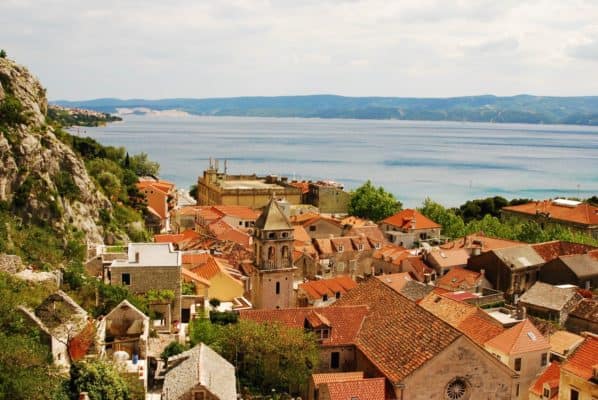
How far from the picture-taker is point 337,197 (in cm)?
9800

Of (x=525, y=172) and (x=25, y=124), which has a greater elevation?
(x=25, y=124)

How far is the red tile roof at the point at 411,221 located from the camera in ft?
241

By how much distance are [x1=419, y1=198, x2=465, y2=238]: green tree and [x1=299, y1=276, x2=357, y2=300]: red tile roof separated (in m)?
32.7

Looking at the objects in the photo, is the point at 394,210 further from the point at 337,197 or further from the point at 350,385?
the point at 350,385

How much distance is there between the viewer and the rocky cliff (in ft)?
124

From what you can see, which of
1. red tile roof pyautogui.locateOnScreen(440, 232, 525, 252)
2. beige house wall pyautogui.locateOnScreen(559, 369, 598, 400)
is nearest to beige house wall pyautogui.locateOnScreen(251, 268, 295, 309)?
beige house wall pyautogui.locateOnScreen(559, 369, 598, 400)

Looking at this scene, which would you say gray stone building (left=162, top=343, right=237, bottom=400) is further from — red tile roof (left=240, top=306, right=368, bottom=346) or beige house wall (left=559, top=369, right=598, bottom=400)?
beige house wall (left=559, top=369, right=598, bottom=400)

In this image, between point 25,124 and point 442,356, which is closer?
point 442,356

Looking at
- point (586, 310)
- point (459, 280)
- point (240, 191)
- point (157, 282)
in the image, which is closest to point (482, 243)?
point (459, 280)

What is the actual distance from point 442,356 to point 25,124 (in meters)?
30.5

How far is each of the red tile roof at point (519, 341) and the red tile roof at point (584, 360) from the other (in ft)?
20.1

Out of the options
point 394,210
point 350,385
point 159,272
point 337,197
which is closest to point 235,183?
point 337,197

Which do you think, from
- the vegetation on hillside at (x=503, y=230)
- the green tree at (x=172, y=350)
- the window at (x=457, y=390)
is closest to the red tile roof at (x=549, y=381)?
the window at (x=457, y=390)

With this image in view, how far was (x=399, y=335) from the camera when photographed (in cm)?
2712
